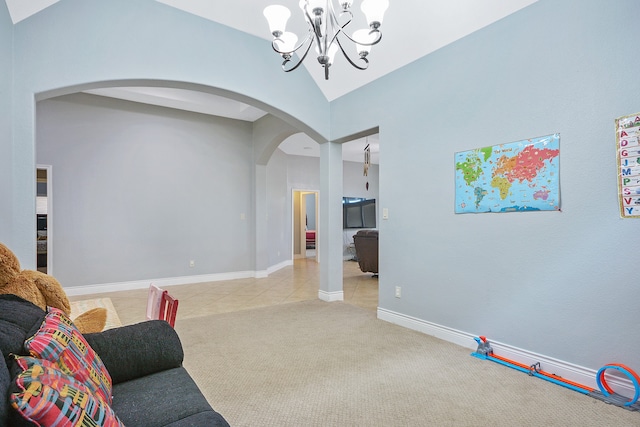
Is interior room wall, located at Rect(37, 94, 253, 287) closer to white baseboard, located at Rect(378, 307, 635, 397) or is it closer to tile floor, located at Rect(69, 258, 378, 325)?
tile floor, located at Rect(69, 258, 378, 325)

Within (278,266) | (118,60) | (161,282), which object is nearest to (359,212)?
(278,266)

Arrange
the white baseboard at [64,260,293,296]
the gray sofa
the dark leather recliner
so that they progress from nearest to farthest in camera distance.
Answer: the gray sofa
the white baseboard at [64,260,293,296]
the dark leather recliner

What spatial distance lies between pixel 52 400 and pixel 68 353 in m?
0.42

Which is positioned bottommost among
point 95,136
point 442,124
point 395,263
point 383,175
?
point 395,263

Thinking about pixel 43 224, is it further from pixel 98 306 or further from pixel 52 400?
pixel 52 400

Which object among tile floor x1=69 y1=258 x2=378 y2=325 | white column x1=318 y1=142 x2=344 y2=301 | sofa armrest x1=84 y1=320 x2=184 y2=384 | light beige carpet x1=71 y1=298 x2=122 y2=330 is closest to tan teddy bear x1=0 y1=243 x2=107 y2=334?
sofa armrest x1=84 y1=320 x2=184 y2=384

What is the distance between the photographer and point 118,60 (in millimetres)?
3195

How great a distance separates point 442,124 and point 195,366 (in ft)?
9.71

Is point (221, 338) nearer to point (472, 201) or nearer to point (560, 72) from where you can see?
point (472, 201)

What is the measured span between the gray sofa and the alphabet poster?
253 centimetres

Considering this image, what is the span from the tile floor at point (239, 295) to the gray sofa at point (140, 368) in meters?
2.45

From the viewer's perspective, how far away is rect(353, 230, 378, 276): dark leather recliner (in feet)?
21.4

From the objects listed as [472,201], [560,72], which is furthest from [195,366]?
[560,72]

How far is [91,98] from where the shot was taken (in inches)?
207
